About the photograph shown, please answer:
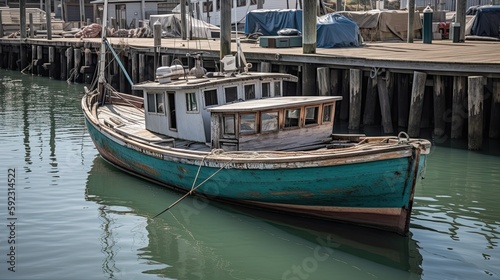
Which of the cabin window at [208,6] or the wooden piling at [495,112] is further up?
the cabin window at [208,6]

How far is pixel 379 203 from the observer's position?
11672mm

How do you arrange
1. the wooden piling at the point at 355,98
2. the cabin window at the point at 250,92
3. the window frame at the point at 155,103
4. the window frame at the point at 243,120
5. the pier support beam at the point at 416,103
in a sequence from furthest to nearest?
the wooden piling at the point at 355,98, the pier support beam at the point at 416,103, the window frame at the point at 155,103, the cabin window at the point at 250,92, the window frame at the point at 243,120

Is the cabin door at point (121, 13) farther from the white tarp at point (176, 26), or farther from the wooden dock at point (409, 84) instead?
the wooden dock at point (409, 84)

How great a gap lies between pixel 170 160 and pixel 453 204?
16.9ft

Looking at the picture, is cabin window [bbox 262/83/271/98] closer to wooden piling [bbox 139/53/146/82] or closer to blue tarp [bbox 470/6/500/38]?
wooden piling [bbox 139/53/146/82]

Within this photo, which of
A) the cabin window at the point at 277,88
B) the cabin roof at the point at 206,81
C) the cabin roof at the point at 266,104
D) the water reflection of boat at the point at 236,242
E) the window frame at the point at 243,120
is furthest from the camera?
the cabin window at the point at 277,88

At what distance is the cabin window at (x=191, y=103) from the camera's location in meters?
14.2

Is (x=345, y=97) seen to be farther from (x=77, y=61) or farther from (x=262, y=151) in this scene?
(x=77, y=61)

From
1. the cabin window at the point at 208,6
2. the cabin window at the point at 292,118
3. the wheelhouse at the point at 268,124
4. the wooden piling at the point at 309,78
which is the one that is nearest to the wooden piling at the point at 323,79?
the wooden piling at the point at 309,78

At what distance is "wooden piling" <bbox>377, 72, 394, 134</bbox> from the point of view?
1900 centimetres

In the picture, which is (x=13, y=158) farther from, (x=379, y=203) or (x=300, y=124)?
(x=379, y=203)

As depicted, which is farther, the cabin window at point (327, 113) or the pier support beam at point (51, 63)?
the pier support beam at point (51, 63)

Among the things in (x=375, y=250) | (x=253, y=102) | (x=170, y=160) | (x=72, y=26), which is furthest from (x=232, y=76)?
(x=72, y=26)

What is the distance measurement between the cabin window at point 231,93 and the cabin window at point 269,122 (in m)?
1.27
